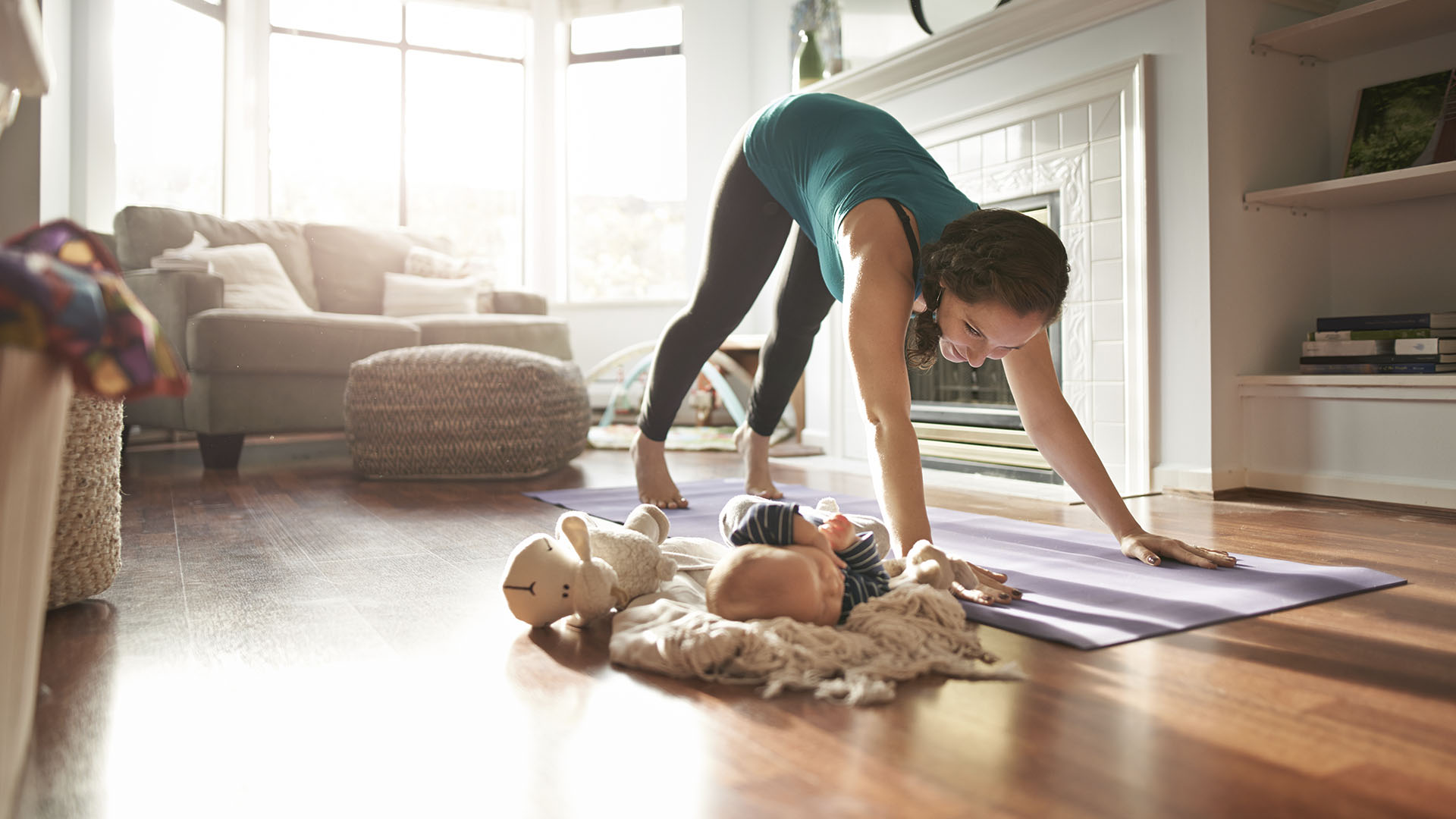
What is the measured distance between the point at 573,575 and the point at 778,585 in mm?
261

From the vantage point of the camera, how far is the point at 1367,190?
2.26 meters

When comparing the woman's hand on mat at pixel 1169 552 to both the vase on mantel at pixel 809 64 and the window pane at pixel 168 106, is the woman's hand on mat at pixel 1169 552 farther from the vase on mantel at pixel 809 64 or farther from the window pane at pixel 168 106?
the window pane at pixel 168 106

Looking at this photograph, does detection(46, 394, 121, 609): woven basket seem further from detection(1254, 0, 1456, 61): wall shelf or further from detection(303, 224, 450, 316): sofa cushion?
detection(303, 224, 450, 316): sofa cushion

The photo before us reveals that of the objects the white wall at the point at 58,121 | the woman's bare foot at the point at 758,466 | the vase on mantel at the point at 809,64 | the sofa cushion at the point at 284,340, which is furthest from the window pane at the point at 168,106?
the woman's bare foot at the point at 758,466

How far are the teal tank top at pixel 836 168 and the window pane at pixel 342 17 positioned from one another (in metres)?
4.31

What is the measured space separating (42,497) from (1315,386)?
247 cm

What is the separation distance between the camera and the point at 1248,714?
82cm

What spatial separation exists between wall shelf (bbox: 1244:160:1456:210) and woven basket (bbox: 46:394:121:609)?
2361 mm

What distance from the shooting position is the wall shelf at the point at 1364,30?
7.11 feet

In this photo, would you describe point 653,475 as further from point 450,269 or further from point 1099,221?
point 450,269

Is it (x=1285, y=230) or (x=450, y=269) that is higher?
(x=450, y=269)

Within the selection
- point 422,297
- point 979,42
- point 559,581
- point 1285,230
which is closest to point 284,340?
point 422,297

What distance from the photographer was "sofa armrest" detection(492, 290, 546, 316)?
4500 mm

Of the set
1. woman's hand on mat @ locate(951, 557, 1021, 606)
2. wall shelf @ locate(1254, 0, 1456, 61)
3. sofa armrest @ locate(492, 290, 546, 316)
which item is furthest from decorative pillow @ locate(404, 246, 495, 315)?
woman's hand on mat @ locate(951, 557, 1021, 606)
